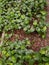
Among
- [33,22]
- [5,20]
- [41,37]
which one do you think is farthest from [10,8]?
[41,37]

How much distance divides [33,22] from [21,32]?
0.32 m

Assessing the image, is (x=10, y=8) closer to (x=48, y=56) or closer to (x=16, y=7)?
(x=16, y=7)

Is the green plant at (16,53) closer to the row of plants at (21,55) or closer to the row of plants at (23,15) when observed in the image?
the row of plants at (21,55)

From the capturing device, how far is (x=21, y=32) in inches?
153

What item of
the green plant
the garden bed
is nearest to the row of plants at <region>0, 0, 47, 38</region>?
the garden bed

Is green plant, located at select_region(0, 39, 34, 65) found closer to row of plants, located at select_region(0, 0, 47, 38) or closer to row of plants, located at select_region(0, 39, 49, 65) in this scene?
row of plants, located at select_region(0, 39, 49, 65)

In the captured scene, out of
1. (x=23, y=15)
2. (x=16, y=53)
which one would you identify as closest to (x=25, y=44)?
(x=16, y=53)

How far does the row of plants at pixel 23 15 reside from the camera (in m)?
3.81

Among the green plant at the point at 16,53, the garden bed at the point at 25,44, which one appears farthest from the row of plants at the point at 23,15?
the green plant at the point at 16,53

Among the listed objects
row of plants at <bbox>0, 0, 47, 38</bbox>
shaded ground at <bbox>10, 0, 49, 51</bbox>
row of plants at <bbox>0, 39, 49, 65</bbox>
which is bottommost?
row of plants at <bbox>0, 39, 49, 65</bbox>

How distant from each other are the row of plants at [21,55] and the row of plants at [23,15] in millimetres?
477

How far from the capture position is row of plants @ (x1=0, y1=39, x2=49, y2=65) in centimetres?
310

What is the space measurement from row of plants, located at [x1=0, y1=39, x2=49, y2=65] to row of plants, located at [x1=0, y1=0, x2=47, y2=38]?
18.8 inches

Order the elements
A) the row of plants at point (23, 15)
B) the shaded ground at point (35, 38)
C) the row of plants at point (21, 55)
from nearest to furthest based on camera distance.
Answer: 1. the row of plants at point (21, 55)
2. the shaded ground at point (35, 38)
3. the row of plants at point (23, 15)
